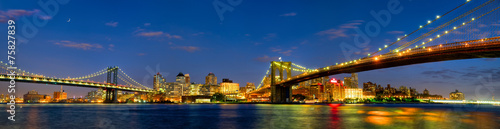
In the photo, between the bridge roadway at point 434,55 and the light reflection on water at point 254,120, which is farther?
the bridge roadway at point 434,55

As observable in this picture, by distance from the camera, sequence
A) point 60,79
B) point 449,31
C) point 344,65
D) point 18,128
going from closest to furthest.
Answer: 1. point 18,128
2. point 449,31
3. point 344,65
4. point 60,79

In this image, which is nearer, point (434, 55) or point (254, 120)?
point (254, 120)

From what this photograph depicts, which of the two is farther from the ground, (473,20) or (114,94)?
(473,20)

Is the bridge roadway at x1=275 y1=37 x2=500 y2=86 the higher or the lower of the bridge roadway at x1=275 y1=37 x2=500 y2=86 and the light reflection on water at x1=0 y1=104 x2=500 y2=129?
the higher

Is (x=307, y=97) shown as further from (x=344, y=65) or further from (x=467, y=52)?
(x=467, y=52)

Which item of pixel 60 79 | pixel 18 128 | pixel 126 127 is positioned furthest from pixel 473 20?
pixel 60 79

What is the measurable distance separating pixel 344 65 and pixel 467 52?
2408 centimetres

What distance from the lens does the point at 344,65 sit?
209ft

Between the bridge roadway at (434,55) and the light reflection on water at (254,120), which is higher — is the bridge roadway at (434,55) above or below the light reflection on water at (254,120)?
above

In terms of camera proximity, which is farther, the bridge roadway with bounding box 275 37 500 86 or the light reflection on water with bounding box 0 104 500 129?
the bridge roadway with bounding box 275 37 500 86

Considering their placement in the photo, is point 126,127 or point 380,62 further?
point 380,62

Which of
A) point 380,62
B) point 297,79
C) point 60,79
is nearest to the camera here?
point 380,62

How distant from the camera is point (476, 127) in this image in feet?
80.4

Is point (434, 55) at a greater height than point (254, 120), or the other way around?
point (434, 55)
